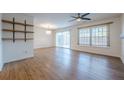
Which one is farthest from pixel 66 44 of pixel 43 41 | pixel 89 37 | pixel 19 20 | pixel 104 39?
pixel 19 20

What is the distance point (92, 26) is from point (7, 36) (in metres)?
5.25

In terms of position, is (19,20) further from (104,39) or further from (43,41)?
(43,41)

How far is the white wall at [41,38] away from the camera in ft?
33.0

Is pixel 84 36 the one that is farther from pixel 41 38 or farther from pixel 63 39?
pixel 41 38

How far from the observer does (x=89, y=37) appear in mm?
7527

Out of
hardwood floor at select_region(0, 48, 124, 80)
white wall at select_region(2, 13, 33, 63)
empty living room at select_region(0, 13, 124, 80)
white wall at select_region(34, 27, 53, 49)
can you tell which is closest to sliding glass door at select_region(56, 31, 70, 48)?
empty living room at select_region(0, 13, 124, 80)

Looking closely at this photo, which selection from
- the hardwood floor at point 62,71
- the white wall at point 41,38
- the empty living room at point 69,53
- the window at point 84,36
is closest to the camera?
the hardwood floor at point 62,71

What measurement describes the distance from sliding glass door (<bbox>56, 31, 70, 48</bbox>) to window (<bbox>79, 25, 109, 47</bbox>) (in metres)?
2.23

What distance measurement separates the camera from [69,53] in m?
6.91

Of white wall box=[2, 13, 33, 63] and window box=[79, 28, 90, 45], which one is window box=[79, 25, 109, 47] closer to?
window box=[79, 28, 90, 45]

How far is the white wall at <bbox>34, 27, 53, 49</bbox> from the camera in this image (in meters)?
A: 10.1

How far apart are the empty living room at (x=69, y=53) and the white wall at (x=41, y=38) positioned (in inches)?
113

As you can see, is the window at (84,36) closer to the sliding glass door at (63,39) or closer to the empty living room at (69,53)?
the empty living room at (69,53)

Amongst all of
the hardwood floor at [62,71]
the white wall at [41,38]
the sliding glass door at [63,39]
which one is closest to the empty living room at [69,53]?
the hardwood floor at [62,71]
